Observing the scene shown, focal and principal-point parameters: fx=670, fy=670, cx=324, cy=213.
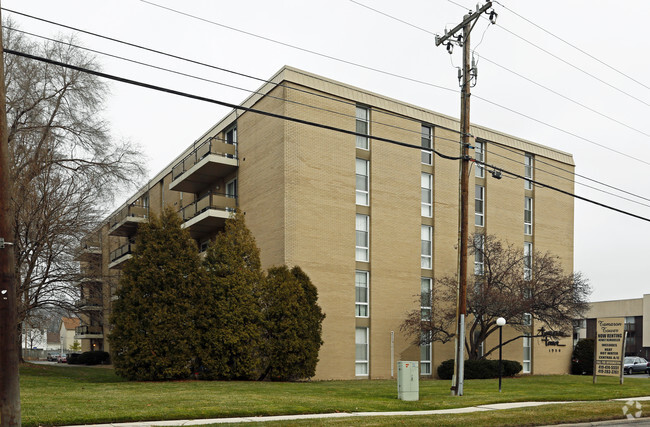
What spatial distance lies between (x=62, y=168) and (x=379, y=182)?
52.1ft

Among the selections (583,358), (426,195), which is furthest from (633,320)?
(426,195)

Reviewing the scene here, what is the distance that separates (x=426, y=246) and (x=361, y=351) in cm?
690

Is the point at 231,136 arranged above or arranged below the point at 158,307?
above

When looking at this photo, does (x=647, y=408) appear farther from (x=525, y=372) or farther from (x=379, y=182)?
(x=525, y=372)

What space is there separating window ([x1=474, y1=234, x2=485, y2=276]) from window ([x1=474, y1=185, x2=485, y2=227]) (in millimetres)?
2015

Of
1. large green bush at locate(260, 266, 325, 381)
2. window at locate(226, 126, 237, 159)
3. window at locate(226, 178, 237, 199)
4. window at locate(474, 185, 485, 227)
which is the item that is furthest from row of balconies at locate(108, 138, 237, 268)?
window at locate(474, 185, 485, 227)

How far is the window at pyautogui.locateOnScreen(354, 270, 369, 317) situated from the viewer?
32250mm

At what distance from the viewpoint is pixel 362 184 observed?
3306cm

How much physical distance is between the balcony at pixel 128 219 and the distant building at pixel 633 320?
162ft

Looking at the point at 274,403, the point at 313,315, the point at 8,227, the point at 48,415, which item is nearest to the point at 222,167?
the point at 313,315

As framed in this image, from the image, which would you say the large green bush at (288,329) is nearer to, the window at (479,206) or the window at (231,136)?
the window at (231,136)

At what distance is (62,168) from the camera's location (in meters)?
33.5

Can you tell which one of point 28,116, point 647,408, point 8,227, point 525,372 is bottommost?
point 525,372

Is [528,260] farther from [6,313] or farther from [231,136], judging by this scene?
[6,313]
